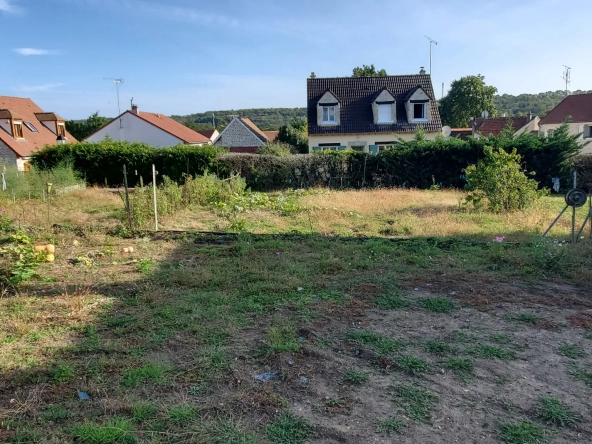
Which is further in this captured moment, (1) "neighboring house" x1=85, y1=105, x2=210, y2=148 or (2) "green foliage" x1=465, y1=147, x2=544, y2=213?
(1) "neighboring house" x1=85, y1=105, x2=210, y2=148

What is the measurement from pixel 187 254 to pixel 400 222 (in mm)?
4825

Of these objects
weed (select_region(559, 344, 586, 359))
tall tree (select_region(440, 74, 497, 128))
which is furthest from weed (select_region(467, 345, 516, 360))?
tall tree (select_region(440, 74, 497, 128))

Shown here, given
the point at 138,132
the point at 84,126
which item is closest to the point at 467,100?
the point at 138,132

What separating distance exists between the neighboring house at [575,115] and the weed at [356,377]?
3481 centimetres

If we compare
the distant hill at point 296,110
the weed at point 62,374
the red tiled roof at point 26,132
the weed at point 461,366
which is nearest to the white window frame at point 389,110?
the red tiled roof at point 26,132

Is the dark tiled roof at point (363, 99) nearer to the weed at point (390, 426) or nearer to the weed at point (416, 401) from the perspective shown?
the weed at point (416, 401)

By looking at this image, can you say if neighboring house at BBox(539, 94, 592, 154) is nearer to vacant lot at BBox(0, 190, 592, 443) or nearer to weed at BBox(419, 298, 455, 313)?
vacant lot at BBox(0, 190, 592, 443)

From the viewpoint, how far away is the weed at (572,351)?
3578 mm

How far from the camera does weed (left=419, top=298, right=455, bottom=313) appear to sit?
4586 mm

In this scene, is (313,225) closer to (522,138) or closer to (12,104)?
(522,138)

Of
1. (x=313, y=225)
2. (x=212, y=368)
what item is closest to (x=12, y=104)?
(x=313, y=225)

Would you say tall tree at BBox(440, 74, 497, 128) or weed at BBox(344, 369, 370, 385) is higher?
tall tree at BBox(440, 74, 497, 128)

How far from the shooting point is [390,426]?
2693 millimetres

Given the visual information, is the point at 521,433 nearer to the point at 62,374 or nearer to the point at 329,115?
the point at 62,374
